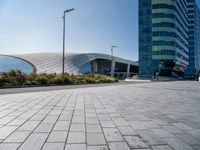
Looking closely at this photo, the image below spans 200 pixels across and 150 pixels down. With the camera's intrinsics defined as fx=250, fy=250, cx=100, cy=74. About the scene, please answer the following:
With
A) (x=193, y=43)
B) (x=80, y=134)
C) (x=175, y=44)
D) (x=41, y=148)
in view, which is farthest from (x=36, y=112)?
(x=193, y=43)

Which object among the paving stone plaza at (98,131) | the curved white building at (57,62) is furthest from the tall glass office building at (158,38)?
the paving stone plaza at (98,131)

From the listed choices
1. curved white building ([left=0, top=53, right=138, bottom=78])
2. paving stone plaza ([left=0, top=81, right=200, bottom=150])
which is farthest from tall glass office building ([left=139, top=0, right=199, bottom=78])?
paving stone plaza ([left=0, top=81, right=200, bottom=150])

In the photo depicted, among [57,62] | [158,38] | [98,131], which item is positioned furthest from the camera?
[158,38]

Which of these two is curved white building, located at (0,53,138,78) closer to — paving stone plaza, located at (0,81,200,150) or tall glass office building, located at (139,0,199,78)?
tall glass office building, located at (139,0,199,78)

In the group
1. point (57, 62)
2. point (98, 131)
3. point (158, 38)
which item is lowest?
point (98, 131)

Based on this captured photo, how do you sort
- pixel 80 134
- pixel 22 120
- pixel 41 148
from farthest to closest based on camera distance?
1. pixel 22 120
2. pixel 80 134
3. pixel 41 148

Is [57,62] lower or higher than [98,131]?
higher

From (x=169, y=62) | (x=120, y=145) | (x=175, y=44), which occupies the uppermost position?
(x=175, y=44)

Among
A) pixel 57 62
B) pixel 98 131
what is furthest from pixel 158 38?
pixel 98 131

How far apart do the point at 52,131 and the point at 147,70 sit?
80241 millimetres

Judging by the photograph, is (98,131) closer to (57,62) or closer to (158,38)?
(57,62)

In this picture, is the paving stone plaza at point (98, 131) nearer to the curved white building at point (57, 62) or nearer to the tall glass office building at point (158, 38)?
the curved white building at point (57, 62)

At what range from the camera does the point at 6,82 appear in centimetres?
2531

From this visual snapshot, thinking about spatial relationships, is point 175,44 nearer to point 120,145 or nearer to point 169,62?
point 169,62
